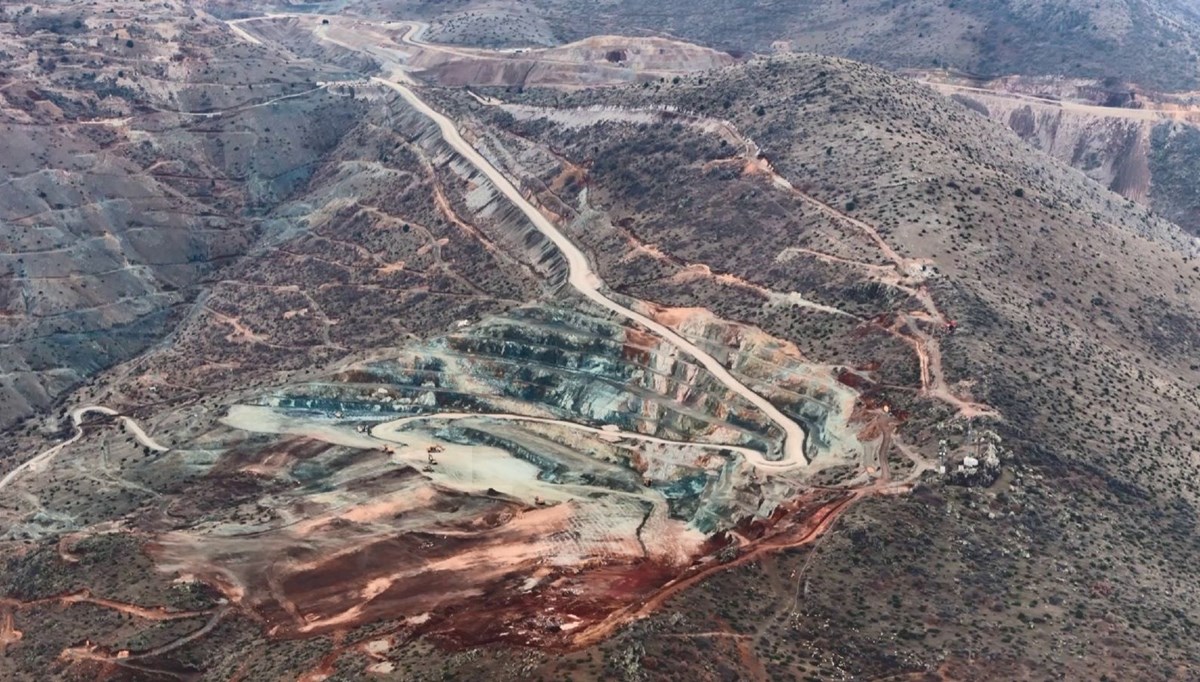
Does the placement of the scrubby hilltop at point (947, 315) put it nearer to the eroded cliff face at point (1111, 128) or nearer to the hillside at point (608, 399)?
the hillside at point (608, 399)

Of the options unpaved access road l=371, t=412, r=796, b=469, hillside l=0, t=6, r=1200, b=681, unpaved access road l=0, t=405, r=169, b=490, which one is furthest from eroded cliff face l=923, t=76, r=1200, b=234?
unpaved access road l=0, t=405, r=169, b=490

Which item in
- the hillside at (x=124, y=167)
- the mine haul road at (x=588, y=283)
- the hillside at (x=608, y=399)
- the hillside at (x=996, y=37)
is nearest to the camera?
the hillside at (x=608, y=399)

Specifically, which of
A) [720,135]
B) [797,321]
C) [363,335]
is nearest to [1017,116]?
[720,135]

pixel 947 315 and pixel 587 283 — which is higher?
pixel 947 315

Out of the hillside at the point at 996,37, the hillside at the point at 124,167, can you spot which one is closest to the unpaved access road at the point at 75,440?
the hillside at the point at 124,167

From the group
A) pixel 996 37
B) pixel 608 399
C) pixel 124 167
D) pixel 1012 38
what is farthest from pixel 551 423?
pixel 1012 38

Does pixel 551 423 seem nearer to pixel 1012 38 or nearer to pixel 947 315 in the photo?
pixel 947 315

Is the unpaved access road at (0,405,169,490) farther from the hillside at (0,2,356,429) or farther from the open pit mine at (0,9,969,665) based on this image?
the hillside at (0,2,356,429)

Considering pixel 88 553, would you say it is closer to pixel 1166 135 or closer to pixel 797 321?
pixel 797 321

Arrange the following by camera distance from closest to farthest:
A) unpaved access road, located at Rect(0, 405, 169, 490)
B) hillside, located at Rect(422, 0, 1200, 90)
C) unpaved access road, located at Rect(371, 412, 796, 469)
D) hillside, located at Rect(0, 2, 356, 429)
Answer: unpaved access road, located at Rect(371, 412, 796, 469) → unpaved access road, located at Rect(0, 405, 169, 490) → hillside, located at Rect(0, 2, 356, 429) → hillside, located at Rect(422, 0, 1200, 90)
